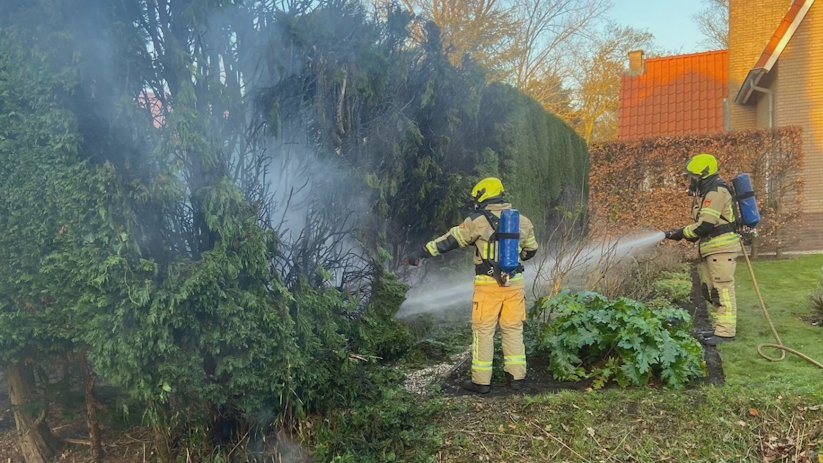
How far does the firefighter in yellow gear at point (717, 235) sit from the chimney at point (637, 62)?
1726cm

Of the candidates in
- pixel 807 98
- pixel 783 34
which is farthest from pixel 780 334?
pixel 783 34

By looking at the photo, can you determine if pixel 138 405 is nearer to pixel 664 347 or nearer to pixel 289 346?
pixel 289 346

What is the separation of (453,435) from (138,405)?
6.33ft

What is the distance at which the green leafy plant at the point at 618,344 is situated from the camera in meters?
4.11

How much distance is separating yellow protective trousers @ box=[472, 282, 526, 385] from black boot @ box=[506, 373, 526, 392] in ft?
0.10

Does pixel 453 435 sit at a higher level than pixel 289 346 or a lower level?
lower

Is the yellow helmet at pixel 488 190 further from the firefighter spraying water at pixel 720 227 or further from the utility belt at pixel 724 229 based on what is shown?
the utility belt at pixel 724 229

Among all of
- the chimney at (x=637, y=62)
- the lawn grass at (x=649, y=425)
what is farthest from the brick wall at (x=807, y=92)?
the lawn grass at (x=649, y=425)

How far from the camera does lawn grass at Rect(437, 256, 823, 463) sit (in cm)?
355

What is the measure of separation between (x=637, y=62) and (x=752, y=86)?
7.08m

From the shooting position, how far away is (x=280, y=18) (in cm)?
374

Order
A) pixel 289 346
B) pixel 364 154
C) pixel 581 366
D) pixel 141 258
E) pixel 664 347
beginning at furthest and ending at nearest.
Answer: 1. pixel 364 154
2. pixel 581 366
3. pixel 664 347
4. pixel 289 346
5. pixel 141 258

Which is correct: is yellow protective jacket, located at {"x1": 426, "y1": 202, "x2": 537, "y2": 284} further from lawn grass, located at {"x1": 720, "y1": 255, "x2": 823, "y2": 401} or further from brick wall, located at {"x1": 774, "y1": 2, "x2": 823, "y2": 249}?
brick wall, located at {"x1": 774, "y1": 2, "x2": 823, "y2": 249}

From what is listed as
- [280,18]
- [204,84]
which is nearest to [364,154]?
[280,18]
